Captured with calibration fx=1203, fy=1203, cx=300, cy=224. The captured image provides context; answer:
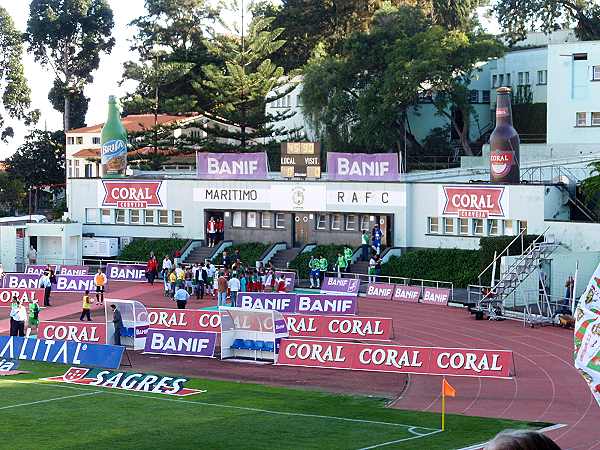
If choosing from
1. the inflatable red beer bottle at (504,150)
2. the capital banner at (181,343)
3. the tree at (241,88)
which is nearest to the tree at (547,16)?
the tree at (241,88)

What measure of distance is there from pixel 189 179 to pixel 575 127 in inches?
847

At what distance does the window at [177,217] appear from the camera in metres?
65.3

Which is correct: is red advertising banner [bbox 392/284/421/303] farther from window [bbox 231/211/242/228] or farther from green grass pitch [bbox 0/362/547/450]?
green grass pitch [bbox 0/362/547/450]

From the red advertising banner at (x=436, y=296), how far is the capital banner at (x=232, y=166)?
15.3 metres

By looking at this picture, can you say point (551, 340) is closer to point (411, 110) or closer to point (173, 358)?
point (173, 358)

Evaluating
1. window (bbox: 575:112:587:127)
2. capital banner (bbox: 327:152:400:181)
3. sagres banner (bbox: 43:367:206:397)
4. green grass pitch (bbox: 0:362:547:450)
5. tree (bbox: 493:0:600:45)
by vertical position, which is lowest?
green grass pitch (bbox: 0:362:547:450)

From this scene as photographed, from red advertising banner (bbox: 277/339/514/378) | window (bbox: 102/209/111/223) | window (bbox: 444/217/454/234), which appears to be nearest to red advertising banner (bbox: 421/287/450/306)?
window (bbox: 444/217/454/234)

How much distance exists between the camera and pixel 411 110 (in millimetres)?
79875

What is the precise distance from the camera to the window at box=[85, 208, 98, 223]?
6706 cm

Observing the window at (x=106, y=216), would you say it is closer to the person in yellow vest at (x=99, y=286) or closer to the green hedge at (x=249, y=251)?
the green hedge at (x=249, y=251)

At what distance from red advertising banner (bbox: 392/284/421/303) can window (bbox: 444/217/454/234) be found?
21.3ft

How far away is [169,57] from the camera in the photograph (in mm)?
87500

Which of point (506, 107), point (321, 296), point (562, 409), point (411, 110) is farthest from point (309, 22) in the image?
point (562, 409)

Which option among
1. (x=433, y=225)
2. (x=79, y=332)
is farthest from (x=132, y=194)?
(x=79, y=332)
